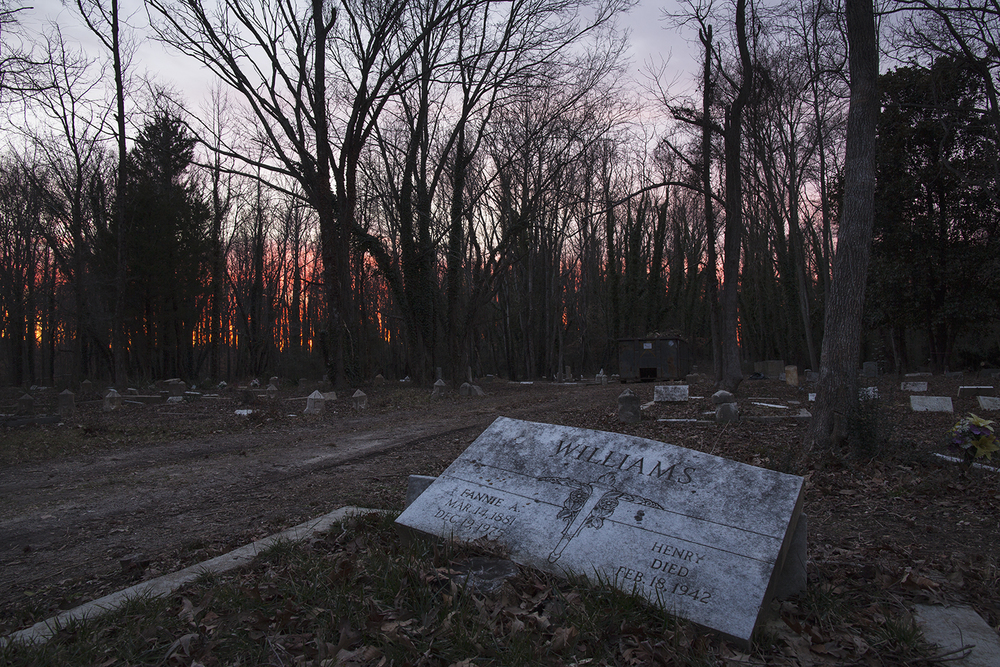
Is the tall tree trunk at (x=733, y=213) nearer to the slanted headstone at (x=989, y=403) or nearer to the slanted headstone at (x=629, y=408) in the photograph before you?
the slanted headstone at (x=989, y=403)

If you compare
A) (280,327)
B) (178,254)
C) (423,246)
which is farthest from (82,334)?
(423,246)

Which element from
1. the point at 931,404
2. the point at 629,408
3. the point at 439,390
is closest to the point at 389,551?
the point at 629,408

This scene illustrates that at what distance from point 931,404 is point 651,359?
12.5m

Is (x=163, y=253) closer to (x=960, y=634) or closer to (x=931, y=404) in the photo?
(x=931, y=404)

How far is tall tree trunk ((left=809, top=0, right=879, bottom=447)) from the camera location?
6.33 metres

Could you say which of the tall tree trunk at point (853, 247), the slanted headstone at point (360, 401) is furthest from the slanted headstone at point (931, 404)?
the slanted headstone at point (360, 401)

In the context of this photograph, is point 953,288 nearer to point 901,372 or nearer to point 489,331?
point 901,372

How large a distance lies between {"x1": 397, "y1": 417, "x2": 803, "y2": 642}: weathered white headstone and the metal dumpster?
1910 cm

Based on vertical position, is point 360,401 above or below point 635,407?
below

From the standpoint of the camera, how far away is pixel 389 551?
346 cm

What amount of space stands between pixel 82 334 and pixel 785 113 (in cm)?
3114

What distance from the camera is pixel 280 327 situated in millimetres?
43781

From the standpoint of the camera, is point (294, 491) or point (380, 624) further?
point (294, 491)

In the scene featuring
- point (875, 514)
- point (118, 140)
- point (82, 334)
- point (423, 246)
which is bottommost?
point (875, 514)
